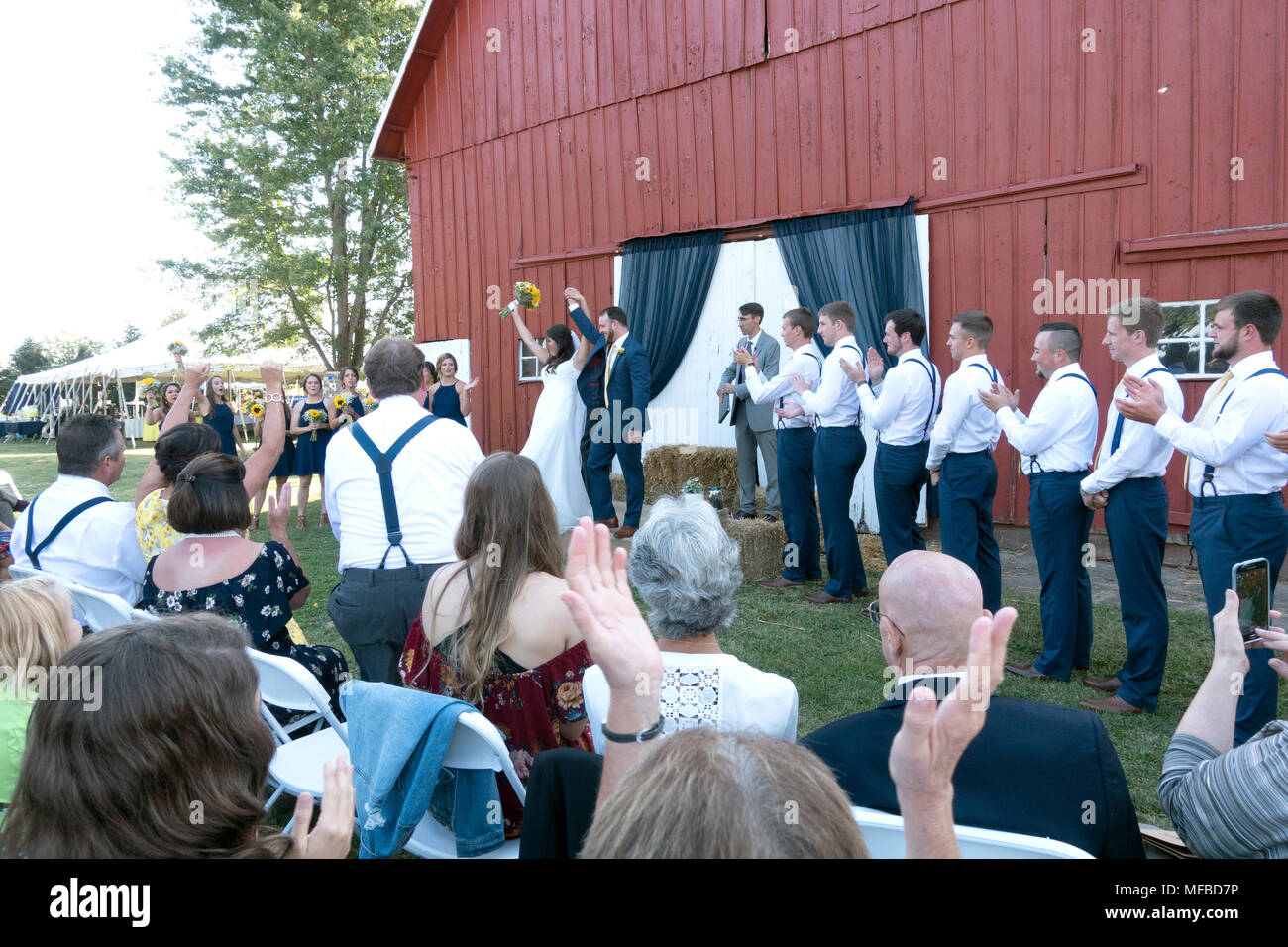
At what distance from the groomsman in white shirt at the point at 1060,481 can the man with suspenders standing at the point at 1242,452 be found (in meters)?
0.67

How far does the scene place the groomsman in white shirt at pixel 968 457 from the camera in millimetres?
5191

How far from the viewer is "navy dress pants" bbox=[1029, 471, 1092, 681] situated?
454 centimetres

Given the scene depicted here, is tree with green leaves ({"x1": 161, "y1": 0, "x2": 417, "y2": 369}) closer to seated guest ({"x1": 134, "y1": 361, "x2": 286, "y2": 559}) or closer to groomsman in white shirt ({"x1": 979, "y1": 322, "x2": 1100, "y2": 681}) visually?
seated guest ({"x1": 134, "y1": 361, "x2": 286, "y2": 559})

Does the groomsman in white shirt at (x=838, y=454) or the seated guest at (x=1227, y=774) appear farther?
the groomsman in white shirt at (x=838, y=454)

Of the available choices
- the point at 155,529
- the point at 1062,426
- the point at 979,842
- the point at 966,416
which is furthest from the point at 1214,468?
the point at 155,529

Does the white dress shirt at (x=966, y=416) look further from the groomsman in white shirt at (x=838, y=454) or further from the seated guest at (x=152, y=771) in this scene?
the seated guest at (x=152, y=771)

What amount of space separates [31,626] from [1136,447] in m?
4.36

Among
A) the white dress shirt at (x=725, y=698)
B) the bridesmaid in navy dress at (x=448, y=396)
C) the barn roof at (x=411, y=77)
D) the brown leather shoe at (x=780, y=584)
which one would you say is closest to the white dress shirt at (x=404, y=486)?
the white dress shirt at (x=725, y=698)

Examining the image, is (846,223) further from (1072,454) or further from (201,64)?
(201,64)

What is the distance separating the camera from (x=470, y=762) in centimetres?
218

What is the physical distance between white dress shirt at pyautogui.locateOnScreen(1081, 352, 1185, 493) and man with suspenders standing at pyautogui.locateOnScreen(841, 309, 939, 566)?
154 centimetres

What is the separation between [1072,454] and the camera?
4.54 meters
